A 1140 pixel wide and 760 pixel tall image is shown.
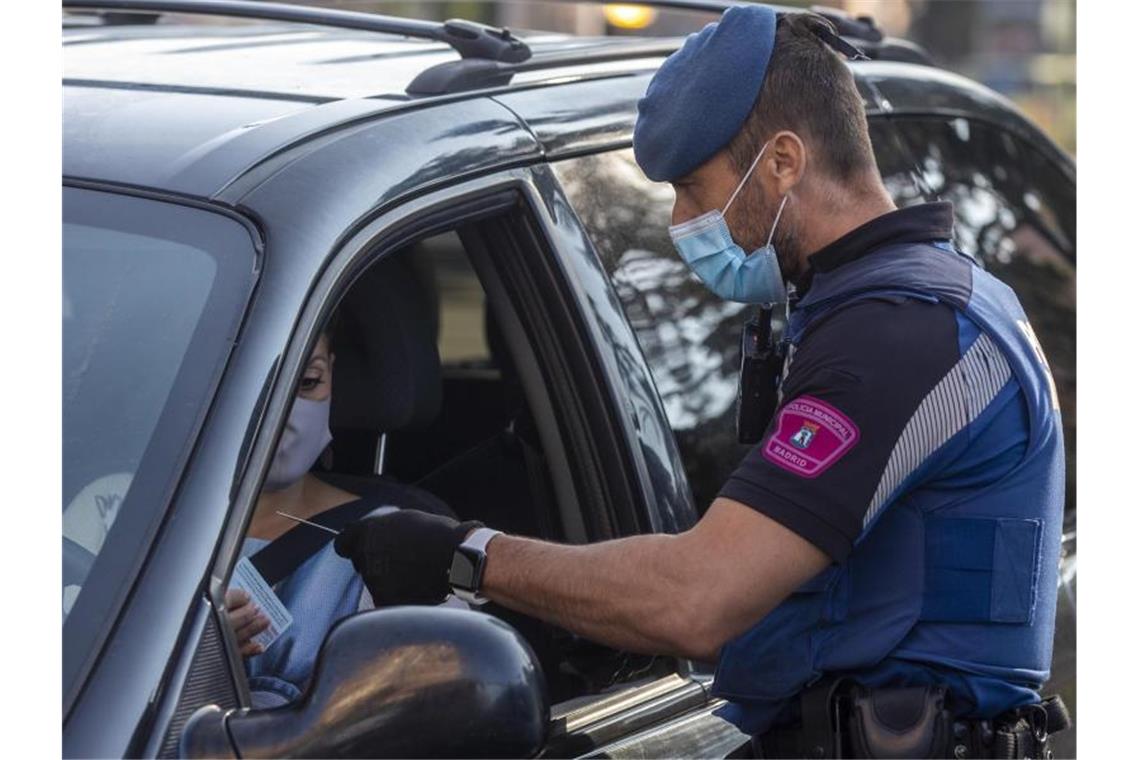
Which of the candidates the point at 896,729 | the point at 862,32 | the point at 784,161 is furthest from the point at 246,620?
the point at 862,32

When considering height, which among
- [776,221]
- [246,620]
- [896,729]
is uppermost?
[776,221]

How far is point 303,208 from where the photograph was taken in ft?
7.29

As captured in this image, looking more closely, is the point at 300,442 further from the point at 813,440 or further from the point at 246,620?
the point at 813,440

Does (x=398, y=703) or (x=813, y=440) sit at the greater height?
(x=813, y=440)

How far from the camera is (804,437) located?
7.37 ft

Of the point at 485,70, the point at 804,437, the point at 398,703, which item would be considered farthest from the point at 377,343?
the point at 398,703

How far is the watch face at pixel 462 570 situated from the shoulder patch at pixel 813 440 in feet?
1.29

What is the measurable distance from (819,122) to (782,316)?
1.89 ft

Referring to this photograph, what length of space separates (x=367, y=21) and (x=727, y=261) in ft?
2.89

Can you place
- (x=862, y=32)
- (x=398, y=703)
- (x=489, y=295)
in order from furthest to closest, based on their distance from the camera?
(x=862, y=32), (x=489, y=295), (x=398, y=703)

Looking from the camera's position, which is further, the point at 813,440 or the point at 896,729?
the point at 896,729

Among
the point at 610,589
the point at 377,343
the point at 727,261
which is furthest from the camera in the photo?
the point at 377,343

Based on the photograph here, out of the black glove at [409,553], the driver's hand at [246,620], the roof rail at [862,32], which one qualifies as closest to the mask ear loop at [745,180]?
the black glove at [409,553]

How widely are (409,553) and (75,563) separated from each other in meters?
0.49
